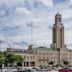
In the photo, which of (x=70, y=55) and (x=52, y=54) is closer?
(x=52, y=54)

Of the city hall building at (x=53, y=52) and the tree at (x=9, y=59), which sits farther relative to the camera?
the city hall building at (x=53, y=52)

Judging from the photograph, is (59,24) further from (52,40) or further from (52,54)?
(52,54)

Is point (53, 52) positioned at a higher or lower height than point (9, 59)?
higher

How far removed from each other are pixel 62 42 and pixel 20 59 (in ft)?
201

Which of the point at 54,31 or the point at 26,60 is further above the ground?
the point at 54,31

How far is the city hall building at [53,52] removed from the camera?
386 feet

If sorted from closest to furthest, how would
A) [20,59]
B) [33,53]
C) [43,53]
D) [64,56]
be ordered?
[20,59] < [33,53] < [43,53] < [64,56]

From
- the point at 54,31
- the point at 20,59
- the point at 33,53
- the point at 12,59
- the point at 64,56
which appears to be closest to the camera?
the point at 12,59

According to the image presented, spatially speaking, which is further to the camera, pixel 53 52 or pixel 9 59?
pixel 53 52

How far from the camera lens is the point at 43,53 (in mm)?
136500

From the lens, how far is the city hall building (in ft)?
386

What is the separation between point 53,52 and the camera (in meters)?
142

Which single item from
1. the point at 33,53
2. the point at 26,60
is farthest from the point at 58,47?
the point at 26,60

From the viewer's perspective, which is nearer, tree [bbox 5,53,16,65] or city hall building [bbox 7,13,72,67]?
tree [bbox 5,53,16,65]
